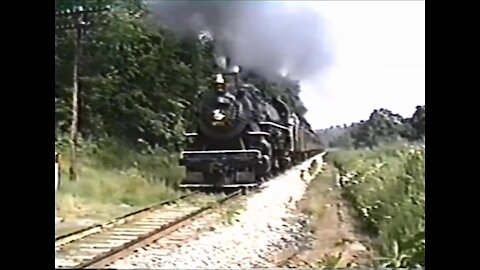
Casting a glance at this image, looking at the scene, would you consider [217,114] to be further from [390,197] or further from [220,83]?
[390,197]

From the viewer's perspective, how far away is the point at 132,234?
3070 mm

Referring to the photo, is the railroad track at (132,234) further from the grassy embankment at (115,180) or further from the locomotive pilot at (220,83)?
the locomotive pilot at (220,83)

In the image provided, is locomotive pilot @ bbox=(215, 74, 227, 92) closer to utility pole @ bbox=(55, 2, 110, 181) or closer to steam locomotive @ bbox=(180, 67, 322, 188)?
steam locomotive @ bbox=(180, 67, 322, 188)

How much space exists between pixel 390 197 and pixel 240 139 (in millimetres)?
727

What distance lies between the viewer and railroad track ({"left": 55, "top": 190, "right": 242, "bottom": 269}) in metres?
3.02

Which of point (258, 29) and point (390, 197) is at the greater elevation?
point (258, 29)

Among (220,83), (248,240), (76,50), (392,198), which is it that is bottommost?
(248,240)

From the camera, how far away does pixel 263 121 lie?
3.23m

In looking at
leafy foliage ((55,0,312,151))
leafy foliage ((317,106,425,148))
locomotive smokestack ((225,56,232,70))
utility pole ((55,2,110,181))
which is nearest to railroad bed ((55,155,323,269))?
leafy foliage ((317,106,425,148))

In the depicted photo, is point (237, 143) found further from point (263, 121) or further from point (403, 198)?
point (403, 198)

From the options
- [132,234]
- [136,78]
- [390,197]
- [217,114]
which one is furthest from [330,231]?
[136,78]

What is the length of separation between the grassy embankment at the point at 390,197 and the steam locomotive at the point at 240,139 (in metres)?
0.20

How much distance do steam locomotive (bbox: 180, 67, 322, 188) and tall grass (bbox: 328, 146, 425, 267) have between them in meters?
0.22
